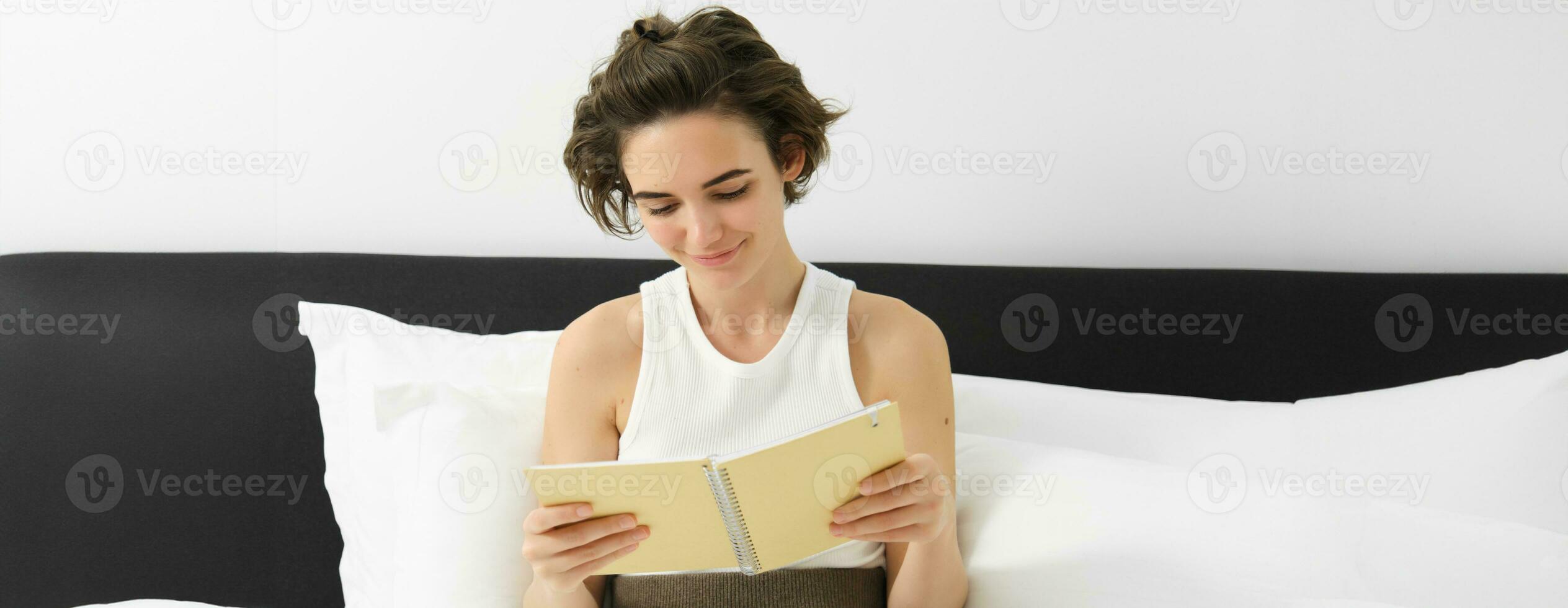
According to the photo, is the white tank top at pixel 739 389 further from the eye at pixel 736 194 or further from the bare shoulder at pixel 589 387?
the eye at pixel 736 194

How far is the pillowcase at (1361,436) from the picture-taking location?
127cm

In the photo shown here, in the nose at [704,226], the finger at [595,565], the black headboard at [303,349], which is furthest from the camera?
the black headboard at [303,349]

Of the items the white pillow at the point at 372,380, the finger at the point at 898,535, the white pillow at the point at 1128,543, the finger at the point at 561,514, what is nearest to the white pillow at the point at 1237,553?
the white pillow at the point at 1128,543

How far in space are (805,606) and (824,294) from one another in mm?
405

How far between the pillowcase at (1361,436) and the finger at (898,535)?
391mm

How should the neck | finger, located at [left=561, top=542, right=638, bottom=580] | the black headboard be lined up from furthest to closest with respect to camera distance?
the black headboard, the neck, finger, located at [left=561, top=542, right=638, bottom=580]

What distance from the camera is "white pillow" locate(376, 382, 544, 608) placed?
4.09 ft

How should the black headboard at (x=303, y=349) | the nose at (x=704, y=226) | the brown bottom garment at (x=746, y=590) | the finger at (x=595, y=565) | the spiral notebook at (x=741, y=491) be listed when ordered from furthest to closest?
the black headboard at (x=303, y=349) < the brown bottom garment at (x=746, y=590) < the nose at (x=704, y=226) < the finger at (x=595, y=565) < the spiral notebook at (x=741, y=491)

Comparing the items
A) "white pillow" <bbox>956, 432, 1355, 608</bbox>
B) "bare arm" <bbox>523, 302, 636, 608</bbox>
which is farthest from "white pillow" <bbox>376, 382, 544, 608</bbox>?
"white pillow" <bbox>956, 432, 1355, 608</bbox>

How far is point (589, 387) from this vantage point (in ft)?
4.23

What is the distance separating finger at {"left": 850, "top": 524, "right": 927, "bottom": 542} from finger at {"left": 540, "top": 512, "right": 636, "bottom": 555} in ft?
0.78

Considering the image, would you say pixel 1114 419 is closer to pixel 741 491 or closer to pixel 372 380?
pixel 741 491

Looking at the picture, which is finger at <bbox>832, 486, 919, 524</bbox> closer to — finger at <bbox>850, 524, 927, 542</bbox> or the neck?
finger at <bbox>850, 524, 927, 542</bbox>

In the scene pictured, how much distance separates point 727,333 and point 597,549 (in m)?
0.42
